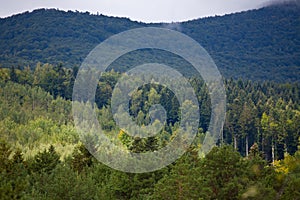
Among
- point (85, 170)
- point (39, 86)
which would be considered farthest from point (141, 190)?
point (39, 86)

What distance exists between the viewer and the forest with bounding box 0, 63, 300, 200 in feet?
93.8

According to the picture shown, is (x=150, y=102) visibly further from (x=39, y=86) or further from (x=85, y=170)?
(x=85, y=170)

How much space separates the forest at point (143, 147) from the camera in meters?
28.6

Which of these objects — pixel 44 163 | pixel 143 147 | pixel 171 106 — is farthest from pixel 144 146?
pixel 171 106

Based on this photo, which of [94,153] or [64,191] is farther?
[94,153]

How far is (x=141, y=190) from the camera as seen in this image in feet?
104

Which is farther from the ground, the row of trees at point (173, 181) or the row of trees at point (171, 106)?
the row of trees at point (171, 106)

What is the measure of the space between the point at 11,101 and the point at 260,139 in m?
43.3

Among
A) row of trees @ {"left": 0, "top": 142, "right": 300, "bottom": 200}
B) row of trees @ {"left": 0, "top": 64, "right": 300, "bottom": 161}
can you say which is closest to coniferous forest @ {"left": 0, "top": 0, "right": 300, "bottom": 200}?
row of trees @ {"left": 0, "top": 142, "right": 300, "bottom": 200}

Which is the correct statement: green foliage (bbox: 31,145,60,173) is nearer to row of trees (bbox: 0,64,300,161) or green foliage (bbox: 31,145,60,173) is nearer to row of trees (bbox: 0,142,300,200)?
row of trees (bbox: 0,142,300,200)

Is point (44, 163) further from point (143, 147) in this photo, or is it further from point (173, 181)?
point (173, 181)

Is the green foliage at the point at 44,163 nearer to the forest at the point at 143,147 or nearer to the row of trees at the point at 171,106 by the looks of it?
the forest at the point at 143,147

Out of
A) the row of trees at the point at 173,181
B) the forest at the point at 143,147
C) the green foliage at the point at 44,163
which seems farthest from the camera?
the green foliage at the point at 44,163

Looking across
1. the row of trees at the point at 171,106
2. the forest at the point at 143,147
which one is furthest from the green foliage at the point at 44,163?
the row of trees at the point at 171,106
